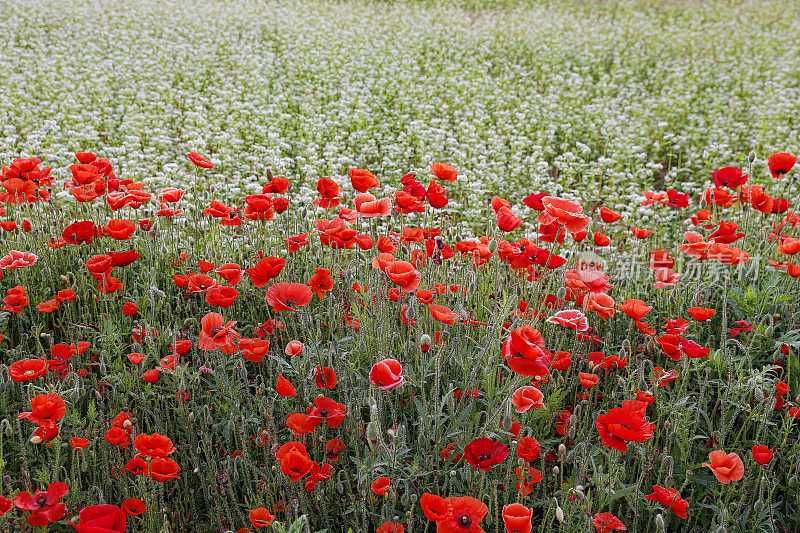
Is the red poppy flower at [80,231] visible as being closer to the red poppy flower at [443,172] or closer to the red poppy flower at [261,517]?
the red poppy flower at [443,172]

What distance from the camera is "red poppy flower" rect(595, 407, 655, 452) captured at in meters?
1.91

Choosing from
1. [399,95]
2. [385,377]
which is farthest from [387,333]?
[399,95]

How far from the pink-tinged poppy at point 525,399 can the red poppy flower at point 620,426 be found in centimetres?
21

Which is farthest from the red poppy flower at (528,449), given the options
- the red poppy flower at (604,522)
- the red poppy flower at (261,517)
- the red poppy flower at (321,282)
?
the red poppy flower at (321,282)

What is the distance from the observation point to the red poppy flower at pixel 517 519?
1543mm

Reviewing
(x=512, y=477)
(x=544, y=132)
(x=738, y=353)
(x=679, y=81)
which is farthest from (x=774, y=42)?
(x=512, y=477)

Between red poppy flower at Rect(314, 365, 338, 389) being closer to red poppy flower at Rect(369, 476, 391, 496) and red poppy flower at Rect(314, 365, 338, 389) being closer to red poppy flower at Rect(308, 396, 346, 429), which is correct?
red poppy flower at Rect(308, 396, 346, 429)

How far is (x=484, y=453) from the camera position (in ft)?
6.32

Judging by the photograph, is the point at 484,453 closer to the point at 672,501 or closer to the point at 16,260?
the point at 672,501

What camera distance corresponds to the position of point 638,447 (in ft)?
7.26

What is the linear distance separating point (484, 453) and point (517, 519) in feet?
1.31

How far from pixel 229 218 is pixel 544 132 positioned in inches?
204

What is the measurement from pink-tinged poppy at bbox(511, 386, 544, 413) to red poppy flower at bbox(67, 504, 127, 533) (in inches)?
46.2

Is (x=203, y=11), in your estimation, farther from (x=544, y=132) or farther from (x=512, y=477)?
(x=512, y=477)
